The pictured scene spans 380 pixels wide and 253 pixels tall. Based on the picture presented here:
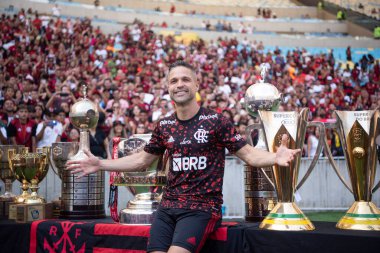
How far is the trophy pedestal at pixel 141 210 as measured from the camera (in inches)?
107

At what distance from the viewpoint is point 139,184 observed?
9.15 feet

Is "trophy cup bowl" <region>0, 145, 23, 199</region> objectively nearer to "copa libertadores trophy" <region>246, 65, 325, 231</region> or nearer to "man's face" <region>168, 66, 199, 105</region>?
"man's face" <region>168, 66, 199, 105</region>

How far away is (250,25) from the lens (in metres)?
24.8

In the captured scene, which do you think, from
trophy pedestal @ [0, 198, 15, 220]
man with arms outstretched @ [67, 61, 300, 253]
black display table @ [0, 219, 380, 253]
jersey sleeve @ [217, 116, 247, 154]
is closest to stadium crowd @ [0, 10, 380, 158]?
trophy pedestal @ [0, 198, 15, 220]

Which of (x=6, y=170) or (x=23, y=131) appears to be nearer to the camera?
(x=6, y=170)

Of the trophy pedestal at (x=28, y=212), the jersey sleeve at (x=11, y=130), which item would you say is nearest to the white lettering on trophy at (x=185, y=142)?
the trophy pedestal at (x=28, y=212)

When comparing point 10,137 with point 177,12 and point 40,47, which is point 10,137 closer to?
point 40,47

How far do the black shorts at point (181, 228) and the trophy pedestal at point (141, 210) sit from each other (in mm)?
269

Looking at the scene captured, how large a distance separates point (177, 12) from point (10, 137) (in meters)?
20.5

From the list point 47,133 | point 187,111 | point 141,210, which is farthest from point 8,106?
point 187,111

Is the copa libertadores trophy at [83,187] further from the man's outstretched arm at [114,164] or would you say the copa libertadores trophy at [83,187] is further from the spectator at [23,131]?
the spectator at [23,131]

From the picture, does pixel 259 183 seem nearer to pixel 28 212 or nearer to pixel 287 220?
pixel 287 220

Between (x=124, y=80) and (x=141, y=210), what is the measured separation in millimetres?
9384

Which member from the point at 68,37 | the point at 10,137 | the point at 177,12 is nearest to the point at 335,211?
the point at 10,137
